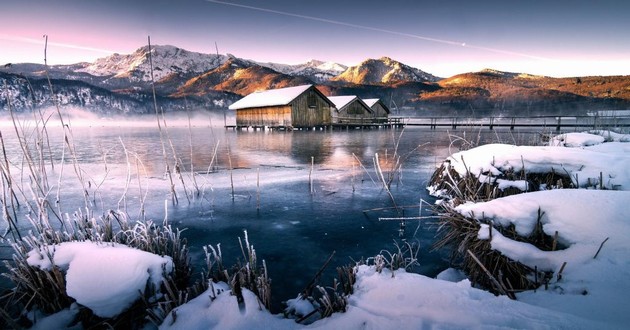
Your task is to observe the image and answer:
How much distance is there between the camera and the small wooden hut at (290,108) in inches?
1510

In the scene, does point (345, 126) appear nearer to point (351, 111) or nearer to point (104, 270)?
point (351, 111)

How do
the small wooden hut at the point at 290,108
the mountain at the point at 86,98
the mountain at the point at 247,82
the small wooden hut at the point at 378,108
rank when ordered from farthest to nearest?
1. the mountain at the point at 247,82
2. the mountain at the point at 86,98
3. the small wooden hut at the point at 378,108
4. the small wooden hut at the point at 290,108

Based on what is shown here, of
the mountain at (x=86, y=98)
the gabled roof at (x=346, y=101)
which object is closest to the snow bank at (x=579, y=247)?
the gabled roof at (x=346, y=101)

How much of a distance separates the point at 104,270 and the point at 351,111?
143 ft

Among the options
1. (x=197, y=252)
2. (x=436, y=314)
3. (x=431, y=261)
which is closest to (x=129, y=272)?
(x=197, y=252)

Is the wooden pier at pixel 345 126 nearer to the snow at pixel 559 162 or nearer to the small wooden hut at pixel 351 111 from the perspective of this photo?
the small wooden hut at pixel 351 111

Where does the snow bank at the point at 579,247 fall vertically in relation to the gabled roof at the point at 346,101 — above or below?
below

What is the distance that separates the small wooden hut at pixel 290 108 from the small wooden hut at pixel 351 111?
1.90 metres

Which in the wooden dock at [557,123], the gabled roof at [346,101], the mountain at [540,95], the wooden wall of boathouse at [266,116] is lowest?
the wooden dock at [557,123]

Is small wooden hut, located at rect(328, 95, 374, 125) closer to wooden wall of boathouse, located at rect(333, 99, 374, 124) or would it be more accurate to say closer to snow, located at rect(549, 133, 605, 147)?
wooden wall of boathouse, located at rect(333, 99, 374, 124)

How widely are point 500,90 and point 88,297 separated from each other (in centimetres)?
11789

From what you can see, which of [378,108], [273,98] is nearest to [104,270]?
[273,98]

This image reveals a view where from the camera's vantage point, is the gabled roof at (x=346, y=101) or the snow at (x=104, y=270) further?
the gabled roof at (x=346, y=101)

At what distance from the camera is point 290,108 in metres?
38.2
